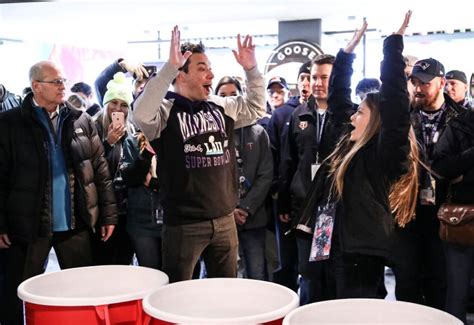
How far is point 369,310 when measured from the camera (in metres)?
1.53

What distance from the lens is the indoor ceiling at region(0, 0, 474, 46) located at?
7.56 metres

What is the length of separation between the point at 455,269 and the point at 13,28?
9.11 meters

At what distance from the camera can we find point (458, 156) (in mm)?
2600

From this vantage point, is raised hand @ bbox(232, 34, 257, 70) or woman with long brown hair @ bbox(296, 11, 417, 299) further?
raised hand @ bbox(232, 34, 257, 70)

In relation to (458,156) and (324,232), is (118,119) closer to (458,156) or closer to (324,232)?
(324,232)

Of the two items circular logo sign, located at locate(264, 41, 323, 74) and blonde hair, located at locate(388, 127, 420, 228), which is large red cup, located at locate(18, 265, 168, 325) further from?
circular logo sign, located at locate(264, 41, 323, 74)

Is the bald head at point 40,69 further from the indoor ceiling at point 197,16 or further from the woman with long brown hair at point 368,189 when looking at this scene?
the indoor ceiling at point 197,16

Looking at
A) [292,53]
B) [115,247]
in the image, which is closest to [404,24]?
[115,247]

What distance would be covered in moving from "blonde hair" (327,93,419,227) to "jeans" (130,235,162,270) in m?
1.18

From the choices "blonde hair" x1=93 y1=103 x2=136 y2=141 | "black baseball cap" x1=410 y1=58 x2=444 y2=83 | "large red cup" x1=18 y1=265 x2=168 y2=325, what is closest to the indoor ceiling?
"blonde hair" x1=93 y1=103 x2=136 y2=141

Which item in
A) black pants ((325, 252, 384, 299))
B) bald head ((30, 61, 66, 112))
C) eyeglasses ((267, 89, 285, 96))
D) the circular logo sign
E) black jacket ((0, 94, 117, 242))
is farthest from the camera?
the circular logo sign

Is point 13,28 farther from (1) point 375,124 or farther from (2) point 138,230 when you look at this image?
(1) point 375,124

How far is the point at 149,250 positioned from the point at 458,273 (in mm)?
1592

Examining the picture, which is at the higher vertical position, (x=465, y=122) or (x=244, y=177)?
(x=465, y=122)
